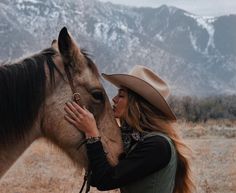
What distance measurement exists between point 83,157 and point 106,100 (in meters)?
0.41

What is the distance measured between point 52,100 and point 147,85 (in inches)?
24.9

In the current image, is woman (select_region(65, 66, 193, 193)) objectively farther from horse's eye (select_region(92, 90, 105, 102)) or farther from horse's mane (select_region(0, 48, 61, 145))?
horse's mane (select_region(0, 48, 61, 145))

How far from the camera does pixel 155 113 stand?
378 centimetres

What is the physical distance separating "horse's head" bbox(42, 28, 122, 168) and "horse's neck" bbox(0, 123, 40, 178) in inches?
3.3

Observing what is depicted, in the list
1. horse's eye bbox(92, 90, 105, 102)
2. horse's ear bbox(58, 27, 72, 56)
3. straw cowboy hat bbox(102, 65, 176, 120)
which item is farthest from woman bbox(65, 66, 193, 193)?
horse's ear bbox(58, 27, 72, 56)

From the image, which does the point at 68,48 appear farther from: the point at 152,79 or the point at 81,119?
the point at 152,79

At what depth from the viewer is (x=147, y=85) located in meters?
3.67

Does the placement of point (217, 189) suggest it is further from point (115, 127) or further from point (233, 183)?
point (115, 127)

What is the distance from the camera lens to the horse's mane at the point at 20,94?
3418mm

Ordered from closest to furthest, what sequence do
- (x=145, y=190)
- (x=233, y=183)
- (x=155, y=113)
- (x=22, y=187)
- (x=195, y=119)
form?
(x=145, y=190)
(x=155, y=113)
(x=22, y=187)
(x=233, y=183)
(x=195, y=119)

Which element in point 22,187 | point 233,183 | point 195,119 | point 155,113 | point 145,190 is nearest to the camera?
point 145,190

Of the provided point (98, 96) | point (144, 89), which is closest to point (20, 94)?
point (98, 96)

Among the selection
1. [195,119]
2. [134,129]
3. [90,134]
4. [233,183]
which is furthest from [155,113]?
[195,119]

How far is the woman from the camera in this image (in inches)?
138
